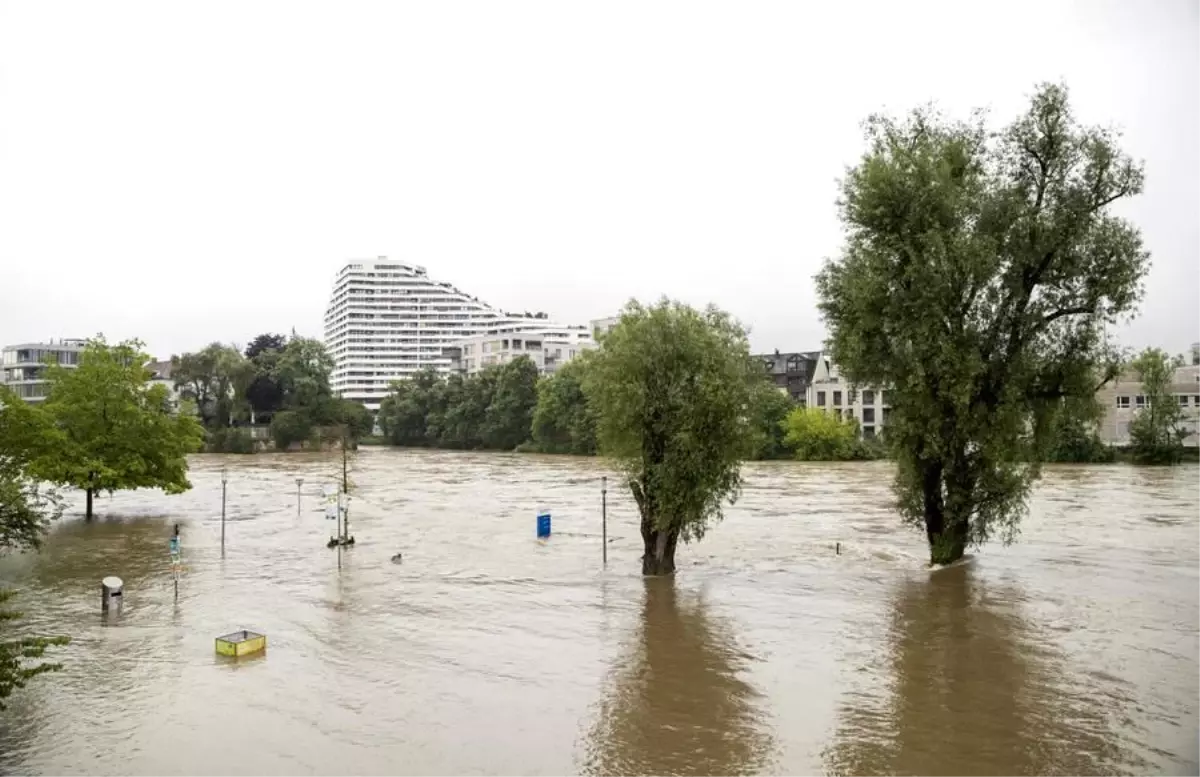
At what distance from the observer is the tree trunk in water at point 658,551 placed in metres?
28.9

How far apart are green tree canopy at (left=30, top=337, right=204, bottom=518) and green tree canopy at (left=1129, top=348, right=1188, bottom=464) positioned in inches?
2890

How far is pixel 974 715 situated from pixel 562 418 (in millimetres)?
92480

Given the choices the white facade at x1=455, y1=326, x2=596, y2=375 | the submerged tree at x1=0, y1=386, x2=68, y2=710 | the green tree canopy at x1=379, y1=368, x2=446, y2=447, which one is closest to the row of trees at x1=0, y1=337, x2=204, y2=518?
the submerged tree at x1=0, y1=386, x2=68, y2=710

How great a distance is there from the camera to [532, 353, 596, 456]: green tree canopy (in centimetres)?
10456

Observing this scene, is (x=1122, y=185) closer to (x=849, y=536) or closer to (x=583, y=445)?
(x=849, y=536)

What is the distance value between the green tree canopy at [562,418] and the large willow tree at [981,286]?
74179 millimetres

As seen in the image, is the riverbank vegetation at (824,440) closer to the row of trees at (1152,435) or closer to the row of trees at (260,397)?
the row of trees at (1152,435)

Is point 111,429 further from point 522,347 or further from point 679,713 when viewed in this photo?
point 522,347

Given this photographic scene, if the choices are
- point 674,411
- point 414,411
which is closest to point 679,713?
point 674,411

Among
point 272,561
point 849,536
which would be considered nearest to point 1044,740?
point 849,536

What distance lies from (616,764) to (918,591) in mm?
15333

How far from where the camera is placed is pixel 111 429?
46094 mm

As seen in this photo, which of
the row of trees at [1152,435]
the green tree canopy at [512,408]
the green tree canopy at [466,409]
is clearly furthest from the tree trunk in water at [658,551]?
the green tree canopy at [512,408]

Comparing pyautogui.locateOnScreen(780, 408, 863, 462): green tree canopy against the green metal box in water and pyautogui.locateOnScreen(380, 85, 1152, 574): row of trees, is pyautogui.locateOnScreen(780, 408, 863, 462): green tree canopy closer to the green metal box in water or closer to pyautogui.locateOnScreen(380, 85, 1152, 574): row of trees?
pyautogui.locateOnScreen(380, 85, 1152, 574): row of trees
